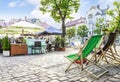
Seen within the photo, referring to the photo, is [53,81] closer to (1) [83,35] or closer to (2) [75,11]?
(2) [75,11]

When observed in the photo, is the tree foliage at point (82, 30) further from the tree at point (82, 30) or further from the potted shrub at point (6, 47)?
the potted shrub at point (6, 47)

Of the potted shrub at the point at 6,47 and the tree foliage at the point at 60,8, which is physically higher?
the tree foliage at the point at 60,8

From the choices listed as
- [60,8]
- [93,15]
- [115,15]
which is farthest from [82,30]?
[60,8]

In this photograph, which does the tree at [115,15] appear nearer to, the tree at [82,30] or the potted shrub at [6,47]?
the potted shrub at [6,47]

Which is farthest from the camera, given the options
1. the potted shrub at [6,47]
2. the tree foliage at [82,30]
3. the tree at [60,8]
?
the tree foliage at [82,30]

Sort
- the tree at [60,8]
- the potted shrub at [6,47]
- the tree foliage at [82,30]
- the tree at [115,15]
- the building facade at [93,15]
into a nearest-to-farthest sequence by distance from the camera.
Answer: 1. the potted shrub at [6,47]
2. the tree at [60,8]
3. the tree at [115,15]
4. the tree foliage at [82,30]
5. the building facade at [93,15]

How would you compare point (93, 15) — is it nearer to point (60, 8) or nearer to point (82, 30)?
point (82, 30)

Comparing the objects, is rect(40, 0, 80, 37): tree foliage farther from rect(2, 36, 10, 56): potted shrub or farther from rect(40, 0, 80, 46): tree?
rect(2, 36, 10, 56): potted shrub

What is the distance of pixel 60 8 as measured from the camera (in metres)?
16.8

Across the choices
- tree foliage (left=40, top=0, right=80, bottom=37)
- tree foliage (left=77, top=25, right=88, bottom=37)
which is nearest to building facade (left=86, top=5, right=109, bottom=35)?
tree foliage (left=77, top=25, right=88, bottom=37)

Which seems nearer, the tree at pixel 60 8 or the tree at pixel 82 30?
the tree at pixel 60 8

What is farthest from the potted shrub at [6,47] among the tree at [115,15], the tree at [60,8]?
the tree at [115,15]

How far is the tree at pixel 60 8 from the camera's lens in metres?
16.7

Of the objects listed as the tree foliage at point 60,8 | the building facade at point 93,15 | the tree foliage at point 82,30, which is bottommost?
the tree foliage at point 82,30
